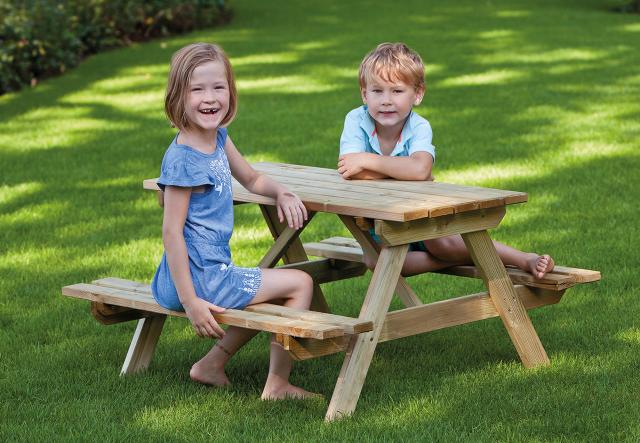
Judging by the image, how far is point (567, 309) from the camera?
5.93 meters

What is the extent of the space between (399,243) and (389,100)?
0.88 metres

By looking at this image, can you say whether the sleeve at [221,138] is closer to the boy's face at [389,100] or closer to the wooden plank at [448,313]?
the boy's face at [389,100]

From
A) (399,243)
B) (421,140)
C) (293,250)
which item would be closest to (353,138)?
(421,140)

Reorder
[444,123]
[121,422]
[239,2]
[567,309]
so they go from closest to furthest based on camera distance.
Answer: [121,422], [567,309], [444,123], [239,2]

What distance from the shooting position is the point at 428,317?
4.83 meters

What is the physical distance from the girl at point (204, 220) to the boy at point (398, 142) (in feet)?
1.88

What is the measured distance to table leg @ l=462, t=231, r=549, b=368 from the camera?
4.87 metres

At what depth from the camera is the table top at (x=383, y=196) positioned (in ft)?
14.7

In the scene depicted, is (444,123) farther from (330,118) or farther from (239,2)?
(239,2)

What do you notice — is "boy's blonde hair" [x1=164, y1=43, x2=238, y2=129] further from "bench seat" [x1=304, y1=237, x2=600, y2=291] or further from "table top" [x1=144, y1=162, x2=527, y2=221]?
"bench seat" [x1=304, y1=237, x2=600, y2=291]

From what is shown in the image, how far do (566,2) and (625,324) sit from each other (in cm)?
1483

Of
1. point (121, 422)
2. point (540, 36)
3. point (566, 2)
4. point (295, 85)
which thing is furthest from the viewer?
point (566, 2)

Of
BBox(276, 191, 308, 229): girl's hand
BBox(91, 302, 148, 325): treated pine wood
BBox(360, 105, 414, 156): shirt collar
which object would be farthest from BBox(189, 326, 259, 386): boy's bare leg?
BBox(360, 105, 414, 156): shirt collar

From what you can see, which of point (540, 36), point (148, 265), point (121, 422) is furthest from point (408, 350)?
point (540, 36)
